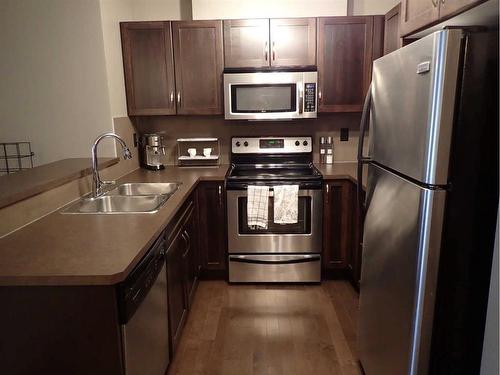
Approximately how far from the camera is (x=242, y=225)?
2.98 meters

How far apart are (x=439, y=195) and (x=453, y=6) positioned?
674 mm

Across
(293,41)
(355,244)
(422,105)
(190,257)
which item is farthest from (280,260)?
(422,105)

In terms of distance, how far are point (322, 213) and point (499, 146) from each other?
74.2 inches

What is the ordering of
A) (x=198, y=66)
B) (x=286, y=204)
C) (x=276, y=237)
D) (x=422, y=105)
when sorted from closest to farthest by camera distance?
(x=422, y=105), (x=286, y=204), (x=276, y=237), (x=198, y=66)

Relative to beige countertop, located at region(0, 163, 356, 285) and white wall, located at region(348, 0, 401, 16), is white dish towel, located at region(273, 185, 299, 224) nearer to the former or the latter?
beige countertop, located at region(0, 163, 356, 285)

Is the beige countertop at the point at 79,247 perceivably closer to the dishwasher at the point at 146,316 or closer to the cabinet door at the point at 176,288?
the dishwasher at the point at 146,316

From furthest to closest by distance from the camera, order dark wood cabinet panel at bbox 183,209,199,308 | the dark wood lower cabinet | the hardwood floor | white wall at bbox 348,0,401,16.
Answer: white wall at bbox 348,0,401,16 → the dark wood lower cabinet → dark wood cabinet panel at bbox 183,209,199,308 → the hardwood floor

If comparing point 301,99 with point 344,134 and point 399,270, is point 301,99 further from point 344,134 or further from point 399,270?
point 399,270

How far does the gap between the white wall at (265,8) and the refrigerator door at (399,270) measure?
182 cm

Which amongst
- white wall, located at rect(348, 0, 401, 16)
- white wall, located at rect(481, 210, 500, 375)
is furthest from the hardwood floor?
white wall, located at rect(348, 0, 401, 16)

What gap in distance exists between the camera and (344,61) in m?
3.04

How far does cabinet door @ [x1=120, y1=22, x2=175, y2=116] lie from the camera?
9.96ft

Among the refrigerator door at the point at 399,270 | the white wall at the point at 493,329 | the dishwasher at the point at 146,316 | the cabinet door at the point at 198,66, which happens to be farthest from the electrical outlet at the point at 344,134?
the white wall at the point at 493,329

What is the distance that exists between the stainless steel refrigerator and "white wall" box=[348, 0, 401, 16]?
197 centimetres
